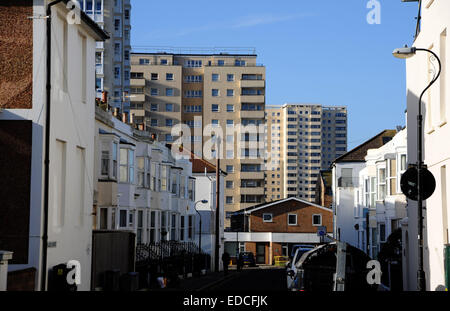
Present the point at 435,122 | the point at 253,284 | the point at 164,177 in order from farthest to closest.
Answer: the point at 164,177, the point at 253,284, the point at 435,122

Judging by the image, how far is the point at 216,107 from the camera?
400 feet

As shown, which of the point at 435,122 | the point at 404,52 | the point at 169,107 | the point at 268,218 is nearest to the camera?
the point at 404,52

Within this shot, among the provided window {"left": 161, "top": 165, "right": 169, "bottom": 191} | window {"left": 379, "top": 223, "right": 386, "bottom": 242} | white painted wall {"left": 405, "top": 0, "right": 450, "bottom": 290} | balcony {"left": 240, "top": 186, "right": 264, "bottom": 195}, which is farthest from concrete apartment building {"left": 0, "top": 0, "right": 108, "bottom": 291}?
balcony {"left": 240, "top": 186, "right": 264, "bottom": 195}

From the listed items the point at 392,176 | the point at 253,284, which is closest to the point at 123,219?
the point at 253,284

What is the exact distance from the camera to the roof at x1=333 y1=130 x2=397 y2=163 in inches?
2653

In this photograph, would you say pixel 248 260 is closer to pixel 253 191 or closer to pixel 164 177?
pixel 164 177

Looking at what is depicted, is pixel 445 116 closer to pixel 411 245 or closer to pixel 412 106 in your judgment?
pixel 412 106

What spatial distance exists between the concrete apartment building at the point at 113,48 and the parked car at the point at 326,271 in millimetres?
57646

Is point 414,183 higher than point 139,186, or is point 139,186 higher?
point 139,186

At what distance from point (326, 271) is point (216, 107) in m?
102

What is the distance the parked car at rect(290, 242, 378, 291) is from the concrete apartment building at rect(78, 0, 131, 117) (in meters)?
57.6

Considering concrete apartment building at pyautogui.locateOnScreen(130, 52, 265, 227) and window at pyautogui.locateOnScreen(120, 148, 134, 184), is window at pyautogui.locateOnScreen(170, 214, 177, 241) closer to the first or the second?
window at pyautogui.locateOnScreen(120, 148, 134, 184)
